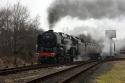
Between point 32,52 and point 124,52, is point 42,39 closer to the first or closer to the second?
point 32,52

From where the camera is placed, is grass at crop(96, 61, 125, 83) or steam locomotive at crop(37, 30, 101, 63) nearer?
grass at crop(96, 61, 125, 83)

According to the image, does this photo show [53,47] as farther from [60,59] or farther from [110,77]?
[110,77]

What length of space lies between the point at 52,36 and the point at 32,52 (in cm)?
869

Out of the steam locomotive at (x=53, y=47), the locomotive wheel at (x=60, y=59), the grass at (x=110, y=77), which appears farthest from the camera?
the locomotive wheel at (x=60, y=59)

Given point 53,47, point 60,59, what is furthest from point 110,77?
point 60,59

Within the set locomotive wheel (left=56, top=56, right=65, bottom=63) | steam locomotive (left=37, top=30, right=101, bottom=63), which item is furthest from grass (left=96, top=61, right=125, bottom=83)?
locomotive wheel (left=56, top=56, right=65, bottom=63)

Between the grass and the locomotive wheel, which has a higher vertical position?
the locomotive wheel

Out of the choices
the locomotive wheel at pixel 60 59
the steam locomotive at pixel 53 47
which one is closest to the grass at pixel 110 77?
the steam locomotive at pixel 53 47

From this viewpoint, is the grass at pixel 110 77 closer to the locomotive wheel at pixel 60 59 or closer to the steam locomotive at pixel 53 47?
the steam locomotive at pixel 53 47

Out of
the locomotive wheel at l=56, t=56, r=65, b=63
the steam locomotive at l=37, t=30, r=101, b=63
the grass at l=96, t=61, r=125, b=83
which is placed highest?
the steam locomotive at l=37, t=30, r=101, b=63

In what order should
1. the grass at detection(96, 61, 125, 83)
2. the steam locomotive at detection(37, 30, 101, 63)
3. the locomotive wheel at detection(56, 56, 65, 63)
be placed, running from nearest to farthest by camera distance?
1. the grass at detection(96, 61, 125, 83)
2. the steam locomotive at detection(37, 30, 101, 63)
3. the locomotive wheel at detection(56, 56, 65, 63)

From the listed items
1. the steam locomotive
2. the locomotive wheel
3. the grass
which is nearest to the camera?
the grass

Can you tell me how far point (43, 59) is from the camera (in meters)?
36.5

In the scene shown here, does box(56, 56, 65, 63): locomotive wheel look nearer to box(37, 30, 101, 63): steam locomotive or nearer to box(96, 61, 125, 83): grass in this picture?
box(37, 30, 101, 63): steam locomotive
